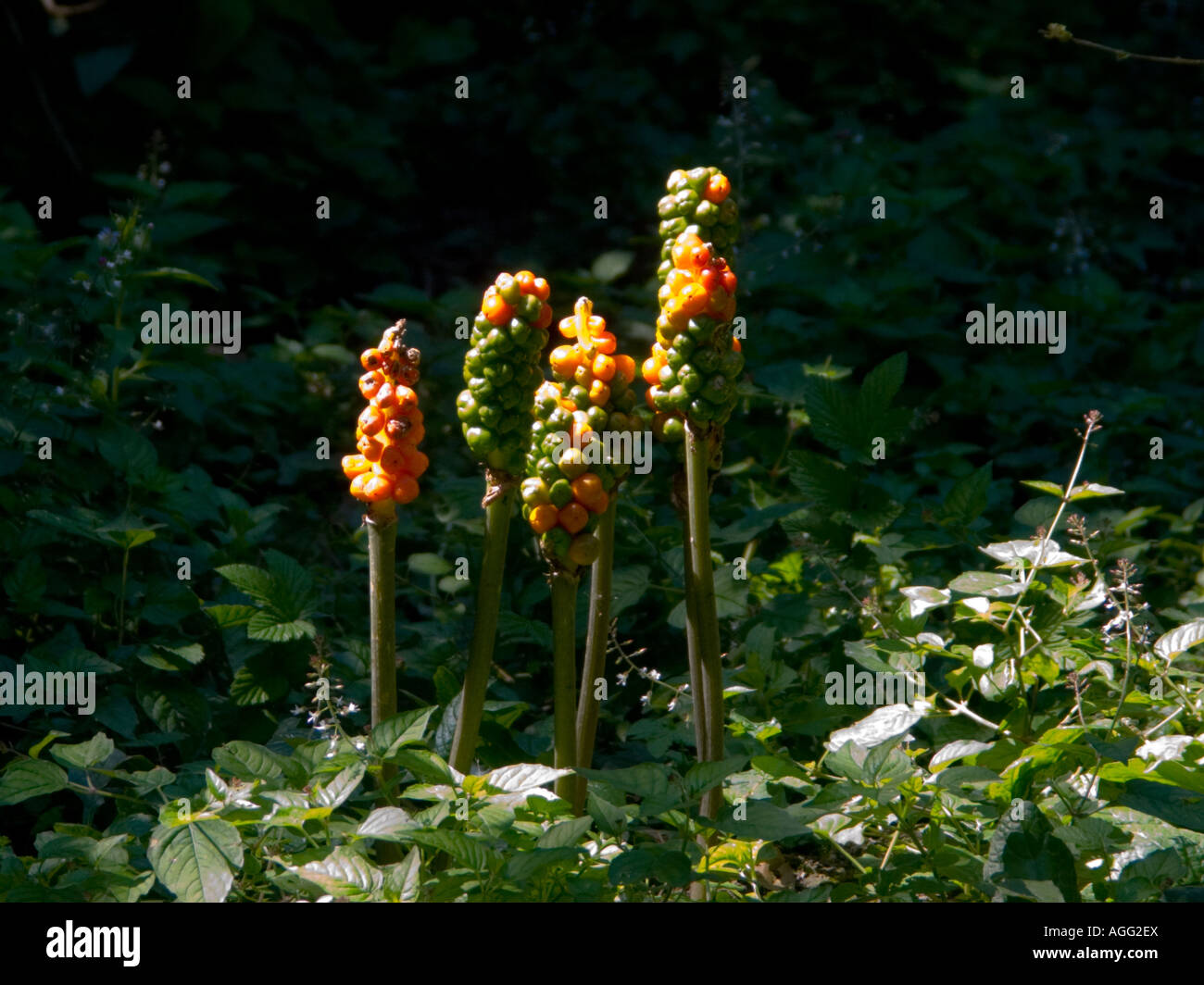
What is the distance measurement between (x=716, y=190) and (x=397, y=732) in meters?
1.04

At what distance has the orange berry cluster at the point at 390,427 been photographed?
2037 millimetres

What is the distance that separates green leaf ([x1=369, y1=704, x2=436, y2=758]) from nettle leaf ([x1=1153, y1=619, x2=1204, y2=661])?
4.55ft

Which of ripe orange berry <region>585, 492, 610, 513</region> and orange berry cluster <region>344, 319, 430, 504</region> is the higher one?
orange berry cluster <region>344, 319, 430, 504</region>

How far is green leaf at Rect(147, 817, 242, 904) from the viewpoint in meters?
1.84

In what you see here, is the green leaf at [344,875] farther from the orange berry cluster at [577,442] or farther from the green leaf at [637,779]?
the orange berry cluster at [577,442]

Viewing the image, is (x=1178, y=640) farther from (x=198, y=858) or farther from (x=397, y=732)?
(x=198, y=858)

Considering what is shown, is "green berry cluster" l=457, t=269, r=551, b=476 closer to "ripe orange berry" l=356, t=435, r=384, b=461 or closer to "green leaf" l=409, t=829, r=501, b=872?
"ripe orange berry" l=356, t=435, r=384, b=461

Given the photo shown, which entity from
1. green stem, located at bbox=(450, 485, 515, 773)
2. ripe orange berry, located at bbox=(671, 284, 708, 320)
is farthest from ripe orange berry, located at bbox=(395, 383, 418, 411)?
ripe orange berry, located at bbox=(671, 284, 708, 320)

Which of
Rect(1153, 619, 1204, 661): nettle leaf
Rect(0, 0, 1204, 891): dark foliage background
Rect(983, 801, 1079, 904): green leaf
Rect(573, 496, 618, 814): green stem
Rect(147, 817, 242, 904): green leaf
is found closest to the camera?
Rect(147, 817, 242, 904): green leaf

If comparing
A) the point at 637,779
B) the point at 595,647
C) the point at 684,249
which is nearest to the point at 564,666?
the point at 595,647

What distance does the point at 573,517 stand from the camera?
2031mm

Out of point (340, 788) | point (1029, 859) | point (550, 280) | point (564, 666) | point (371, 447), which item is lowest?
point (1029, 859)
